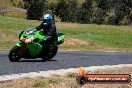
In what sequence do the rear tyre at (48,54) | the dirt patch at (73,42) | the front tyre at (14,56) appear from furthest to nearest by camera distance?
the dirt patch at (73,42), the rear tyre at (48,54), the front tyre at (14,56)

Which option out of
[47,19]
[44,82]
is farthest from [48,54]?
[44,82]

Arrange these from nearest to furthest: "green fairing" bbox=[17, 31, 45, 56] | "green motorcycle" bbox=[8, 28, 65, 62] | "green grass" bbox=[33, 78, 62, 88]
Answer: "green grass" bbox=[33, 78, 62, 88], "green motorcycle" bbox=[8, 28, 65, 62], "green fairing" bbox=[17, 31, 45, 56]

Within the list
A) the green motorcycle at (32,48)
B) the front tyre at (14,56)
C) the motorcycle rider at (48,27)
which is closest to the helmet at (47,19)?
the motorcycle rider at (48,27)

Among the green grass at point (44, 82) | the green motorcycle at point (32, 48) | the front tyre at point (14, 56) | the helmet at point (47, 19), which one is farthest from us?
the helmet at point (47, 19)

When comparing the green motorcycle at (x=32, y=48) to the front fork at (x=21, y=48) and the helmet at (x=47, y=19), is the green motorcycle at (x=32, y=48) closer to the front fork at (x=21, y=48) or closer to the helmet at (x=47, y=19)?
the front fork at (x=21, y=48)

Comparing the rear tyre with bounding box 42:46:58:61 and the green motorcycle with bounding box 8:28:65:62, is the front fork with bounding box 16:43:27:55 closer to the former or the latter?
the green motorcycle with bounding box 8:28:65:62

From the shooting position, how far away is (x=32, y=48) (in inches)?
640

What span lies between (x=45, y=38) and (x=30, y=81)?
260 inches

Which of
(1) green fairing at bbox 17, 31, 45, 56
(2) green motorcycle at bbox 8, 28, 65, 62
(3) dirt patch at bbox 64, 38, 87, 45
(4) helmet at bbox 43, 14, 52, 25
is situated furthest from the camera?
(3) dirt patch at bbox 64, 38, 87, 45

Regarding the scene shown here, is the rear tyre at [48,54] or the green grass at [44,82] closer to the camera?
the green grass at [44,82]

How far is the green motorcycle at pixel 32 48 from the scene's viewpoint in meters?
15.8

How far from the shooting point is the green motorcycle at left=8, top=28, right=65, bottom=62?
622 inches

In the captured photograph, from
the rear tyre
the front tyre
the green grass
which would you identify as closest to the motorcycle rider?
the rear tyre

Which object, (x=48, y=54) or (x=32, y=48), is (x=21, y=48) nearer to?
(x=32, y=48)
